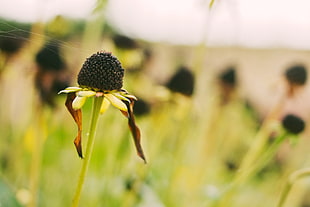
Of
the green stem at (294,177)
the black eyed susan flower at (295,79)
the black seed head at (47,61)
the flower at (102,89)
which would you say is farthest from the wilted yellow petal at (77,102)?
the black eyed susan flower at (295,79)

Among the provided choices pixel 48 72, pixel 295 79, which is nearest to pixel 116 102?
pixel 48 72

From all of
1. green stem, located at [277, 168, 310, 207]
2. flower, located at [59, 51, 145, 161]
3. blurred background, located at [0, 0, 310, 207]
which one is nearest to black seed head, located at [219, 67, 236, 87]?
blurred background, located at [0, 0, 310, 207]

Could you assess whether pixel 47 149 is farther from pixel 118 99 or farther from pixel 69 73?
pixel 118 99

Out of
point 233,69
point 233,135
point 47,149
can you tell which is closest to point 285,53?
point 233,135

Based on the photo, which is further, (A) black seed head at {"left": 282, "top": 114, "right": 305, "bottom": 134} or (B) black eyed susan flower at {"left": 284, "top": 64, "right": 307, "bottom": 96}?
(B) black eyed susan flower at {"left": 284, "top": 64, "right": 307, "bottom": 96}

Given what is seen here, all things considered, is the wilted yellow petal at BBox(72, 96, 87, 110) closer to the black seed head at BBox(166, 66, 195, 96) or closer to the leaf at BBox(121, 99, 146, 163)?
the leaf at BBox(121, 99, 146, 163)
